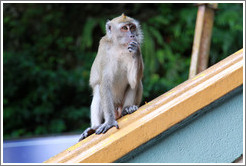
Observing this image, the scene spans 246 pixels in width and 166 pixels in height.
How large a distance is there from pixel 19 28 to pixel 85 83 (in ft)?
8.10

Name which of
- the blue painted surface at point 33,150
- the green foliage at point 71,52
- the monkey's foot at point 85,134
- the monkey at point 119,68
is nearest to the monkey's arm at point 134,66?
the monkey at point 119,68

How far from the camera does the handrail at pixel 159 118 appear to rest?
1490 mm

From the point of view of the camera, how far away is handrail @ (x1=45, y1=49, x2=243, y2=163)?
4.89ft

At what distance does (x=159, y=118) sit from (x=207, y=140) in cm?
29

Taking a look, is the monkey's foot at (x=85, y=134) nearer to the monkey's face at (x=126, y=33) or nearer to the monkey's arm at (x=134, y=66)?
the monkey's arm at (x=134, y=66)

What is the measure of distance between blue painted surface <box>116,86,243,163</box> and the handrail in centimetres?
6

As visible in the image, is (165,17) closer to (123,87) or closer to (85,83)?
(85,83)

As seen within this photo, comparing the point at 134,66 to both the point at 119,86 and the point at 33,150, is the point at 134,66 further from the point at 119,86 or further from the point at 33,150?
the point at 33,150

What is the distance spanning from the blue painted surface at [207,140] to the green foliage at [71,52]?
4811 millimetres

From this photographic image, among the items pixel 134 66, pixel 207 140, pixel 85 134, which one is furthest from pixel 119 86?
pixel 207 140

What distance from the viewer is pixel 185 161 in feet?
5.16

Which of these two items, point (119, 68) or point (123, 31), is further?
point (119, 68)

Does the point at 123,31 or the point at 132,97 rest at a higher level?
the point at 123,31

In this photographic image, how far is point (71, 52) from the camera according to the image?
27.6ft
